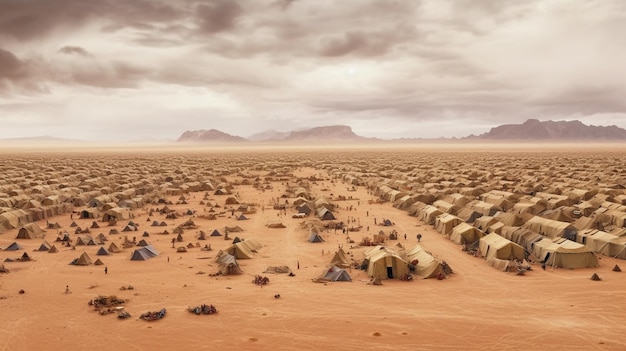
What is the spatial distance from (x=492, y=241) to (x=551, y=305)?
33.9 feet

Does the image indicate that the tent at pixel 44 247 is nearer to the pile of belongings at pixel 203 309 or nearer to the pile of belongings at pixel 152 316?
the pile of belongings at pixel 152 316

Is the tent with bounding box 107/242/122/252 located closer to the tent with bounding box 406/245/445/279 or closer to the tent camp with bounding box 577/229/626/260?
the tent with bounding box 406/245/445/279

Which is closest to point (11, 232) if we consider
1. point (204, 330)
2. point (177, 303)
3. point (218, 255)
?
point (218, 255)

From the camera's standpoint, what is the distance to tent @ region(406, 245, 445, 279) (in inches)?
1206

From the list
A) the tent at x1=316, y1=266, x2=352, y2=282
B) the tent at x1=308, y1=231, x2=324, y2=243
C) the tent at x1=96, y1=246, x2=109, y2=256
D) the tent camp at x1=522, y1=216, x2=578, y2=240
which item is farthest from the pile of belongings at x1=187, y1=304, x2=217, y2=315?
the tent camp at x1=522, y1=216, x2=578, y2=240

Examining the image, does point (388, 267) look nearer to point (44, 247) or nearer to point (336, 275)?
point (336, 275)

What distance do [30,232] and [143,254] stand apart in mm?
14285

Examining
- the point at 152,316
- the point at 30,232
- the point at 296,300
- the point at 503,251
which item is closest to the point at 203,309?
the point at 152,316

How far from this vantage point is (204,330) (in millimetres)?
22297

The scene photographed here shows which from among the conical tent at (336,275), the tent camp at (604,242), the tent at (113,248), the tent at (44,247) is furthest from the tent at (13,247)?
the tent camp at (604,242)

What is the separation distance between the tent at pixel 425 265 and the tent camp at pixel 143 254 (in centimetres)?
1826

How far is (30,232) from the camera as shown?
1679 inches

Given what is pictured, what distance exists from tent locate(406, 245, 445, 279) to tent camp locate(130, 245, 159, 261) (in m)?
18.3

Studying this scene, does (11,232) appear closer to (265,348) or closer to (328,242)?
(328,242)
